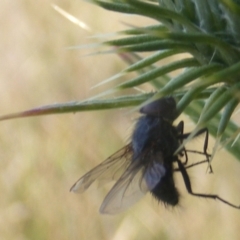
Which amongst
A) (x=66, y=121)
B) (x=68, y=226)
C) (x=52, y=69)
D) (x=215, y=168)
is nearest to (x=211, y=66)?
(x=215, y=168)

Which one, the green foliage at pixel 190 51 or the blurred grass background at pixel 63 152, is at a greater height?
the green foliage at pixel 190 51

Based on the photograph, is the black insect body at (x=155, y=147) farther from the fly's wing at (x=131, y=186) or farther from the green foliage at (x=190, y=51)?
Result: the green foliage at (x=190, y=51)

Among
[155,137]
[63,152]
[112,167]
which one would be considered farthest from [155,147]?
[63,152]

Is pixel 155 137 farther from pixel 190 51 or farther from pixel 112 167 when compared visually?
pixel 190 51

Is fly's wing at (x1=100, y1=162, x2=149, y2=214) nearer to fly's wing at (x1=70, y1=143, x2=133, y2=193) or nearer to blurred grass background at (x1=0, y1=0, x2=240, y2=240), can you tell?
fly's wing at (x1=70, y1=143, x2=133, y2=193)

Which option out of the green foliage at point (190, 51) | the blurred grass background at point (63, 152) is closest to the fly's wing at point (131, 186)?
the green foliage at point (190, 51)

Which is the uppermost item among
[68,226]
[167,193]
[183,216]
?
[167,193]

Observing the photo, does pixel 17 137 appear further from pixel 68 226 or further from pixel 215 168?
pixel 215 168
